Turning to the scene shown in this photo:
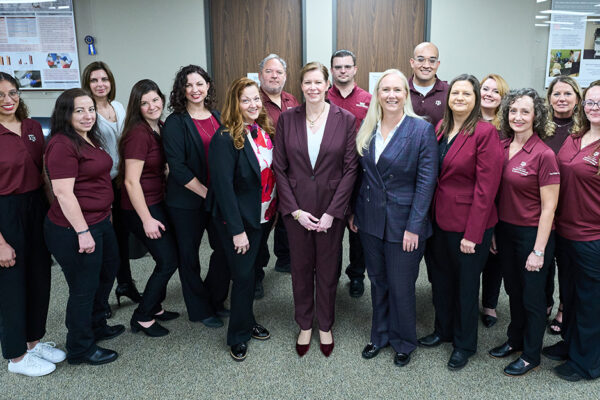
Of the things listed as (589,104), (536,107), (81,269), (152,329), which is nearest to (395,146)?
(536,107)

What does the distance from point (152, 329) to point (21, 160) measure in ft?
3.80

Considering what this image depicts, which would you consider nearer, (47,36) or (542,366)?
(542,366)

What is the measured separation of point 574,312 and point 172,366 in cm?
204

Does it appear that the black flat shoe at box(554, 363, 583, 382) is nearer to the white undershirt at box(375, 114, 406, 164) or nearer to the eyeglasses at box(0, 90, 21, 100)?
the white undershirt at box(375, 114, 406, 164)

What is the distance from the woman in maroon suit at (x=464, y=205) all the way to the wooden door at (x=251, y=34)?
270cm

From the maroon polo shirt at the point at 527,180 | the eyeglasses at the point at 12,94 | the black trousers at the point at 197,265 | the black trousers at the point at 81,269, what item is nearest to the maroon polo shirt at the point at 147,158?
the black trousers at the point at 197,265

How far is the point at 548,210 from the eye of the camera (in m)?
1.90

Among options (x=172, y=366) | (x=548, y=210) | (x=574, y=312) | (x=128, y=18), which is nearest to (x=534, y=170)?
(x=548, y=210)

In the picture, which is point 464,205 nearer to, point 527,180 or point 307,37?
point 527,180

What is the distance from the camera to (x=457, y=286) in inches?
88.4

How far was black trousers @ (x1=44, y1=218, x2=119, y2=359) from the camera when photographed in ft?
6.71

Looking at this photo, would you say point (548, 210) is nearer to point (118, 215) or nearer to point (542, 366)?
point (542, 366)

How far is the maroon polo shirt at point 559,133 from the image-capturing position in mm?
2453

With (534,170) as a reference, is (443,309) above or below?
below
